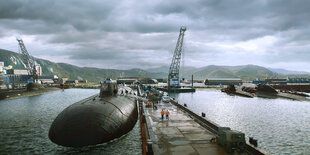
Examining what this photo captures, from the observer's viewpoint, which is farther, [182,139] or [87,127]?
[182,139]

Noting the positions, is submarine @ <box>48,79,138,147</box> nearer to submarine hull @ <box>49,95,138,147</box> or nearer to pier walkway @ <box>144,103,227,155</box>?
submarine hull @ <box>49,95,138,147</box>

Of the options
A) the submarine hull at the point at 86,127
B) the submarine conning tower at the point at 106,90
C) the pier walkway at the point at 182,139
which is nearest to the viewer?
the pier walkway at the point at 182,139

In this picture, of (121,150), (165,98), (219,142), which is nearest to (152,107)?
(165,98)

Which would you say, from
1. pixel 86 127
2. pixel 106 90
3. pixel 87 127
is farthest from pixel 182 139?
pixel 106 90

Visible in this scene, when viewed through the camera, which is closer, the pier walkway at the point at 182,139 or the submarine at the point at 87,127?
the pier walkway at the point at 182,139

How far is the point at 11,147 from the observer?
76.2 ft

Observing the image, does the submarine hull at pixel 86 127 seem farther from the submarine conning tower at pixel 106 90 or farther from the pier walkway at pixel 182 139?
the submarine conning tower at pixel 106 90

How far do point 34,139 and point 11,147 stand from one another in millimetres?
2868

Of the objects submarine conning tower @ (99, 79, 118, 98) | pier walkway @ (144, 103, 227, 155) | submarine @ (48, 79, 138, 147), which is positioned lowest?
pier walkway @ (144, 103, 227, 155)

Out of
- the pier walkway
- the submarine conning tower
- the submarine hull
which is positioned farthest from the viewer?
the submarine conning tower

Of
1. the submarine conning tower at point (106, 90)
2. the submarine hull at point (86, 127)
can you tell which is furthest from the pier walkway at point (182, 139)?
the submarine conning tower at point (106, 90)

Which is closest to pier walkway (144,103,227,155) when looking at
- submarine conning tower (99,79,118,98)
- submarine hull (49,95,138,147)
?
submarine hull (49,95,138,147)

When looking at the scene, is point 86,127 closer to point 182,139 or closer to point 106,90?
point 182,139

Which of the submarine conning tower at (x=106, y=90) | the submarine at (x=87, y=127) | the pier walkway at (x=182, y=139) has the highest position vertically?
the submarine conning tower at (x=106, y=90)
